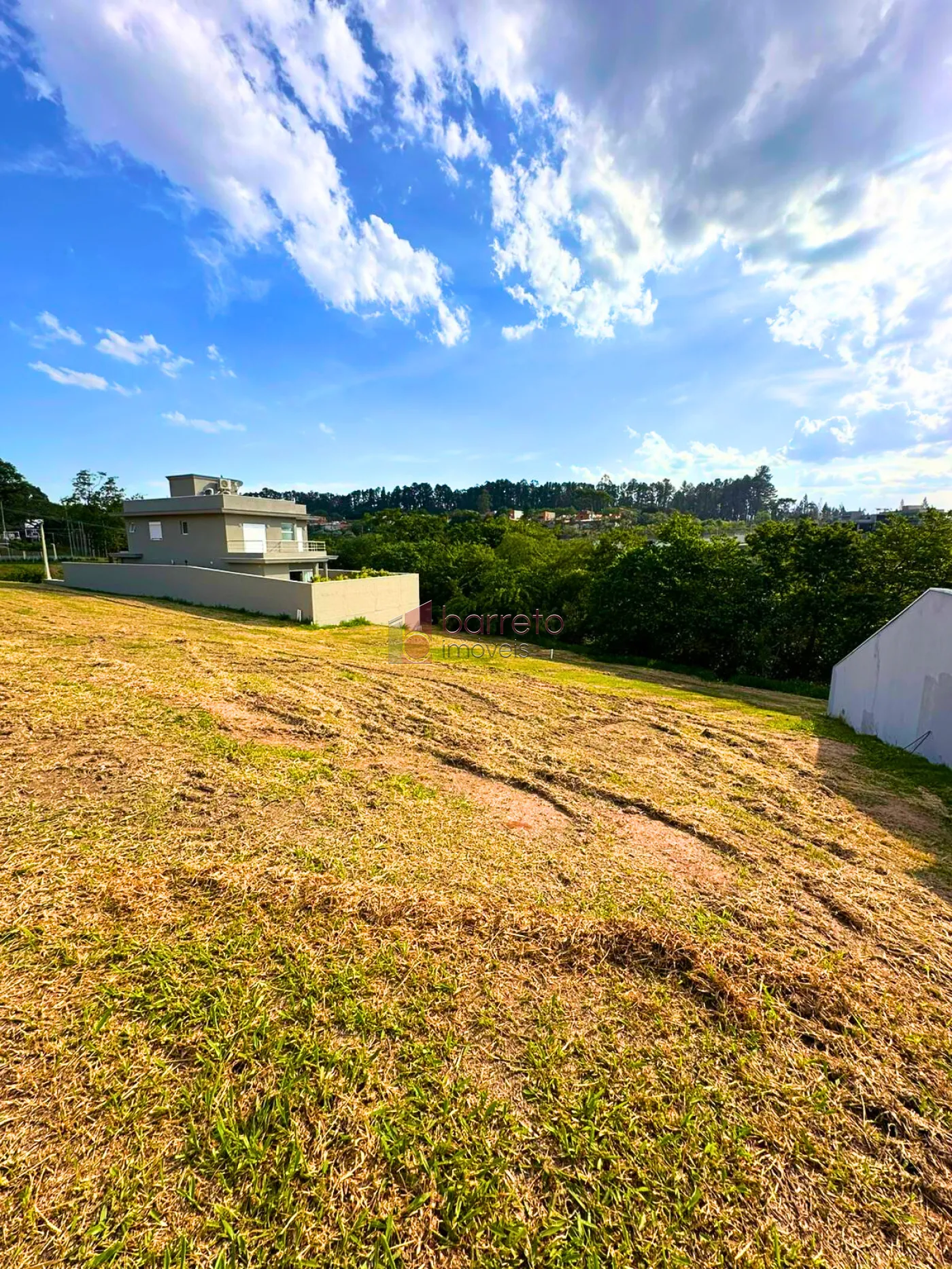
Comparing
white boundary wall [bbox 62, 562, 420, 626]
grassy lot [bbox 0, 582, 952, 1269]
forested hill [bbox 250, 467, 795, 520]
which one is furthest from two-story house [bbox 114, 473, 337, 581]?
forested hill [bbox 250, 467, 795, 520]

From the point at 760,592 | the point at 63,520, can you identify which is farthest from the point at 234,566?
the point at 63,520

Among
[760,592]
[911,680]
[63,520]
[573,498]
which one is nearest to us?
[911,680]

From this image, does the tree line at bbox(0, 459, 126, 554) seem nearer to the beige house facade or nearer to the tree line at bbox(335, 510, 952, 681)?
the beige house facade

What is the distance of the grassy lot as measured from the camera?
1.52m

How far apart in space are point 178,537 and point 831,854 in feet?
82.8

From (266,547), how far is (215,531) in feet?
6.99

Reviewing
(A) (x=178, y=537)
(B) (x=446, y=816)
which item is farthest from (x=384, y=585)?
(B) (x=446, y=816)

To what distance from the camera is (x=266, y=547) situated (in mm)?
22719

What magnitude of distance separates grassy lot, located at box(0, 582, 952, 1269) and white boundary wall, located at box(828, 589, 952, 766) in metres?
1.98

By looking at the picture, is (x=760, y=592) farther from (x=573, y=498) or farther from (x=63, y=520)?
(x=573, y=498)

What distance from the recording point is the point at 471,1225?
1502 mm

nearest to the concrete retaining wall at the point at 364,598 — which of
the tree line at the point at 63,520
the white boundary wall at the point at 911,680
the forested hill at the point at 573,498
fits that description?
the white boundary wall at the point at 911,680

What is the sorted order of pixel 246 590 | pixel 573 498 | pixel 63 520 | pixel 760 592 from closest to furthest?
1. pixel 760 592
2. pixel 246 590
3. pixel 63 520
4. pixel 573 498

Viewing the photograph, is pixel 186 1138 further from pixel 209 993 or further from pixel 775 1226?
pixel 775 1226
